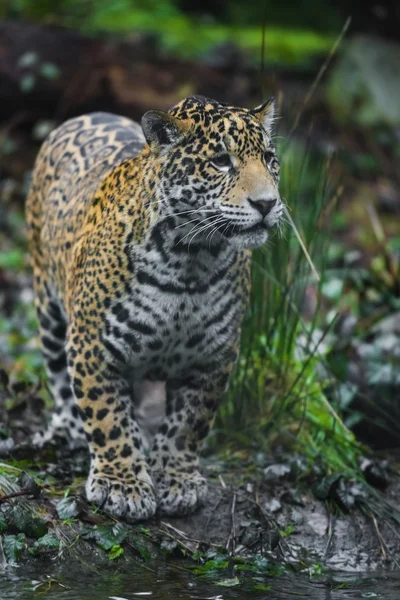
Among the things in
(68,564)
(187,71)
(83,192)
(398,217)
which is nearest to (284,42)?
(187,71)

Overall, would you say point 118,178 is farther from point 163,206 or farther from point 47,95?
point 47,95

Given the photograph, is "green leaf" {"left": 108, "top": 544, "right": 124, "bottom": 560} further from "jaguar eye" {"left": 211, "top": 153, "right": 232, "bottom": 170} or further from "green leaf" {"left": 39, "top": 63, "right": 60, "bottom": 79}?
"green leaf" {"left": 39, "top": 63, "right": 60, "bottom": 79}

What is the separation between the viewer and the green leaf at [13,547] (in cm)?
550

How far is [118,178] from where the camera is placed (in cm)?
631

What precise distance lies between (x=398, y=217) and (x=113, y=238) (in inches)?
330

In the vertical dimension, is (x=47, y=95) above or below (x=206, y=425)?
above

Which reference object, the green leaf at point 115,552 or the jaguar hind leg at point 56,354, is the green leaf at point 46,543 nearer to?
the green leaf at point 115,552

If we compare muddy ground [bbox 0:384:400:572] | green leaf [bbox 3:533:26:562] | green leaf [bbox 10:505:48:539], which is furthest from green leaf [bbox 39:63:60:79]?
green leaf [bbox 3:533:26:562]

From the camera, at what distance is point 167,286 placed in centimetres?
582

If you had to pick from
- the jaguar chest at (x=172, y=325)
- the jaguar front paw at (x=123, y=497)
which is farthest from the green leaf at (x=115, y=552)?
the jaguar chest at (x=172, y=325)

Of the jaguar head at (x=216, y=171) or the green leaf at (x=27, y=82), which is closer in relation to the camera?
the jaguar head at (x=216, y=171)

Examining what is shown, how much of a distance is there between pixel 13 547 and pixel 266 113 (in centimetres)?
253

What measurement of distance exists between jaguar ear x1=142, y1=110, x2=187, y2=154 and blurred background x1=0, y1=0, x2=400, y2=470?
3.30 ft

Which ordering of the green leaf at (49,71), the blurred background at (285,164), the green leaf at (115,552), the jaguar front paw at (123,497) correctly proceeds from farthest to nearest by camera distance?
the green leaf at (49,71)
the blurred background at (285,164)
the jaguar front paw at (123,497)
the green leaf at (115,552)
